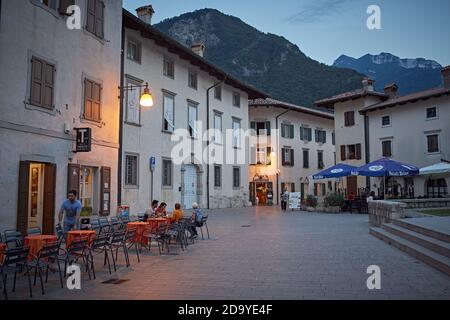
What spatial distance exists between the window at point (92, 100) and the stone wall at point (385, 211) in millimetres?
10647

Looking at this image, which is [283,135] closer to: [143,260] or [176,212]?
[176,212]

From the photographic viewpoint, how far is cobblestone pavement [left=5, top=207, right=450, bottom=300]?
6539 mm

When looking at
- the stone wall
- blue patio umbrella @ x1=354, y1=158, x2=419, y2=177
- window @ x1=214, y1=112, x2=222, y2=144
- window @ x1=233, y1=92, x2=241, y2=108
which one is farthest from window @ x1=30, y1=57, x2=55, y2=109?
window @ x1=233, y1=92, x2=241, y2=108

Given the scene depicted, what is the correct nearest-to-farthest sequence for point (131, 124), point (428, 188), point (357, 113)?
point (131, 124), point (428, 188), point (357, 113)

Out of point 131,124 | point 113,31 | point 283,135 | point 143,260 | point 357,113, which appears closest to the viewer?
point 143,260

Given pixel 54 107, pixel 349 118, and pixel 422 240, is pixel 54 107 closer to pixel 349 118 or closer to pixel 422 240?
pixel 422 240

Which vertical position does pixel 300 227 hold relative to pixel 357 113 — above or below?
below

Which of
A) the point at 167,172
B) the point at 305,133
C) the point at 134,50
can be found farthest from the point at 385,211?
the point at 305,133

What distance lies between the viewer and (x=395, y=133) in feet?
102

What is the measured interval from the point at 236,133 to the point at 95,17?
1841cm

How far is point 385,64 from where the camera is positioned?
135m
